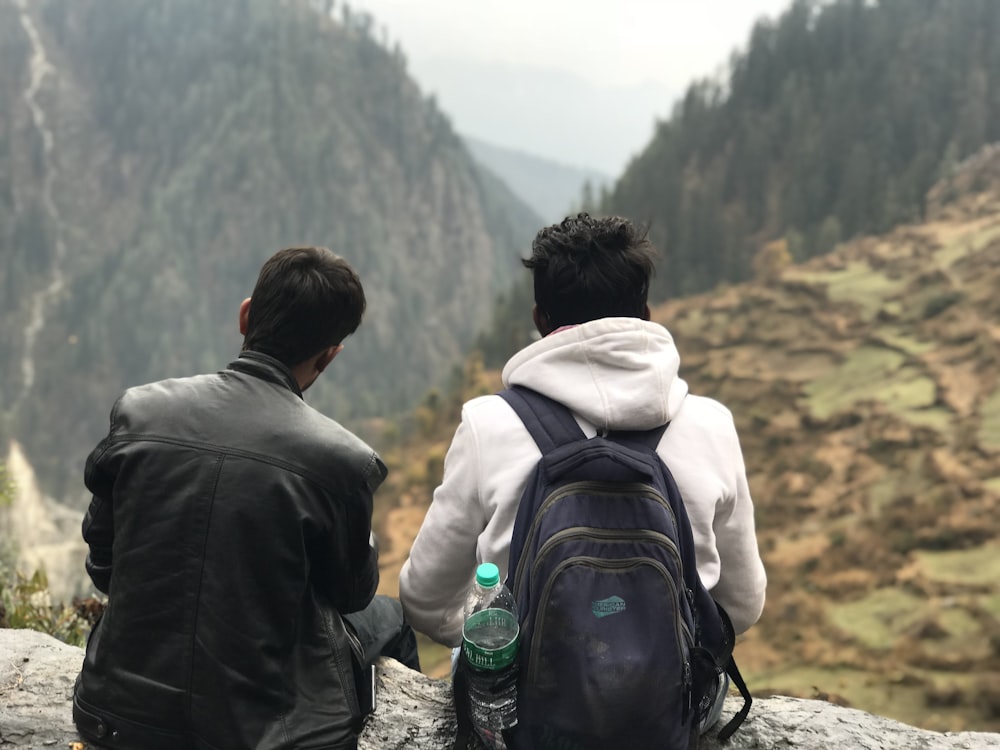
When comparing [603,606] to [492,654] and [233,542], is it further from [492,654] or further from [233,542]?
[233,542]

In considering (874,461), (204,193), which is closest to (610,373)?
(874,461)

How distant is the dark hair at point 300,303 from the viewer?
82.8 inches

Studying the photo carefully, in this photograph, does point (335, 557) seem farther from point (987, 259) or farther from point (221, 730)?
point (987, 259)

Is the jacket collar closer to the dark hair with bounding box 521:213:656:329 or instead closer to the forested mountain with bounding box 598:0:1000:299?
the dark hair with bounding box 521:213:656:329

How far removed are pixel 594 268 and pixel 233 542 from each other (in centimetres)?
116

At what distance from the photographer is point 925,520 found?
39.6ft

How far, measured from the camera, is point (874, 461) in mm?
16000

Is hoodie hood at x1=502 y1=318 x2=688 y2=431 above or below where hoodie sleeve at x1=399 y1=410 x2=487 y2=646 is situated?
above

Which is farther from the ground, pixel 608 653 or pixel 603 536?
pixel 603 536

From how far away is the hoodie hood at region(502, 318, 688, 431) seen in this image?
6.69ft

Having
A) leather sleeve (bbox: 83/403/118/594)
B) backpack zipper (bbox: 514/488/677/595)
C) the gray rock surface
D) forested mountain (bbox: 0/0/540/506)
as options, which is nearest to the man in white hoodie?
backpack zipper (bbox: 514/488/677/595)

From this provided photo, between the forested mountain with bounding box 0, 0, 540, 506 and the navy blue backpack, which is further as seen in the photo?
the forested mountain with bounding box 0, 0, 540, 506

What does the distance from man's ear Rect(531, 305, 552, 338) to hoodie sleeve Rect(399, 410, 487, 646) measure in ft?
1.18

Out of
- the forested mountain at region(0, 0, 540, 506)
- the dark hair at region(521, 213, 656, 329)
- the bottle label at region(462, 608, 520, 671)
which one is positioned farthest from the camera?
the forested mountain at region(0, 0, 540, 506)
